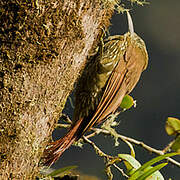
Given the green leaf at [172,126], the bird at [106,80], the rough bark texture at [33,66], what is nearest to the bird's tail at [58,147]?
the bird at [106,80]

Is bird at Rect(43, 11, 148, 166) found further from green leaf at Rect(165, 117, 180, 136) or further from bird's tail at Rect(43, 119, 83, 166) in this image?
green leaf at Rect(165, 117, 180, 136)

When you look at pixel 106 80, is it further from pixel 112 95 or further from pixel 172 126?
pixel 172 126

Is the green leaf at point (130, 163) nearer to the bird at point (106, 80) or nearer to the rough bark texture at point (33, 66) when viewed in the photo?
the bird at point (106, 80)

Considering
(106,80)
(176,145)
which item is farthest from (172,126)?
(106,80)

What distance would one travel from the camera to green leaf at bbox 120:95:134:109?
1233 millimetres

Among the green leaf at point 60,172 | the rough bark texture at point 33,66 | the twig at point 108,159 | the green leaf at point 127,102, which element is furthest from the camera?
the green leaf at point 127,102

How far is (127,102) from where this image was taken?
1.24m

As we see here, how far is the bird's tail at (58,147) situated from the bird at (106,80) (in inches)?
0.8

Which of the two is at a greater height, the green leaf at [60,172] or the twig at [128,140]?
the twig at [128,140]

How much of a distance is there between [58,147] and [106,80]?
0.36m

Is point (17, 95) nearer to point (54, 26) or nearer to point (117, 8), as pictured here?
point (54, 26)

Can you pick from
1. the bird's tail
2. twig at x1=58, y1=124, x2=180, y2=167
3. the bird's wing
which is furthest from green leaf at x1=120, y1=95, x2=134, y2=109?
the bird's tail

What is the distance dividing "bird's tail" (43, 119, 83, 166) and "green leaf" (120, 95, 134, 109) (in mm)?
232

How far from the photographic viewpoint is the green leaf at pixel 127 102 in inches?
48.6
